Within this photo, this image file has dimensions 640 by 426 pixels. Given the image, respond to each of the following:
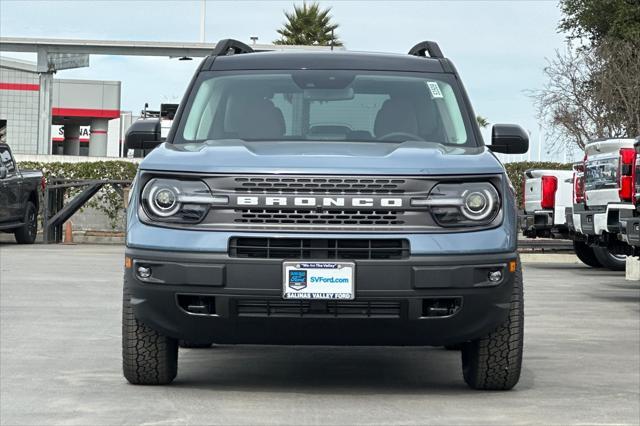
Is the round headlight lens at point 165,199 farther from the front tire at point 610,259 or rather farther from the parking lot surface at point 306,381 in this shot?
the front tire at point 610,259

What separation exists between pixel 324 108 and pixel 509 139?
113 cm

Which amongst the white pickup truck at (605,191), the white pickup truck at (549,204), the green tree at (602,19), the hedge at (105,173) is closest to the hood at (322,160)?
the white pickup truck at (605,191)

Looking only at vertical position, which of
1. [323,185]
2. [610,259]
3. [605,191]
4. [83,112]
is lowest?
[610,259]

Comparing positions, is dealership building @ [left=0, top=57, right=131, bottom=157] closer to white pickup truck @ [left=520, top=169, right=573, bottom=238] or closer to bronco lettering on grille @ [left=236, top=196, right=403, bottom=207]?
white pickup truck @ [left=520, top=169, right=573, bottom=238]

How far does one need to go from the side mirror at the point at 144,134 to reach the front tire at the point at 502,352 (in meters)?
2.25

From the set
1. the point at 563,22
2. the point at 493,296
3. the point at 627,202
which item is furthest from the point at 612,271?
the point at 563,22

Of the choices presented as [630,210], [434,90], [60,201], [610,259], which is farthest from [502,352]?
[60,201]

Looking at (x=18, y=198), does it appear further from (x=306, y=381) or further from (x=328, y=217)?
(x=328, y=217)

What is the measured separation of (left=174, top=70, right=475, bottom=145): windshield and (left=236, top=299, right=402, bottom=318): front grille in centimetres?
137

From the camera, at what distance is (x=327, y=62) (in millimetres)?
8695

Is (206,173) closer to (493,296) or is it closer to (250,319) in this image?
(250,319)

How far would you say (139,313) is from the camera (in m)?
7.34

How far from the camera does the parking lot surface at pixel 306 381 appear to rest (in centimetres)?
701

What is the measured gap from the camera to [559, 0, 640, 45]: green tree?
45.8m
